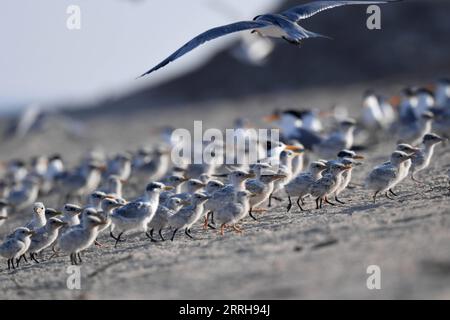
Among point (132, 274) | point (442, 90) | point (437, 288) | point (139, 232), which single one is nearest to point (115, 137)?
point (442, 90)

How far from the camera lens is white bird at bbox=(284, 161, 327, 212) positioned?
989 cm

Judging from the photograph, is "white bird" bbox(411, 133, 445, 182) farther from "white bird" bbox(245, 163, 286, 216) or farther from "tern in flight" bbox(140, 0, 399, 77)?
"tern in flight" bbox(140, 0, 399, 77)

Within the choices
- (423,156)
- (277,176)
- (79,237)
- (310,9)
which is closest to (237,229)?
(277,176)

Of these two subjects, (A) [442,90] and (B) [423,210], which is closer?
(B) [423,210]

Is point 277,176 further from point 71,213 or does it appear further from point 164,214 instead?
point 71,213

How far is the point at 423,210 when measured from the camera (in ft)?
27.0

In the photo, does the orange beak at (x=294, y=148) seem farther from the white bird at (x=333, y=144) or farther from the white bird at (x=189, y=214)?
the white bird at (x=189, y=214)

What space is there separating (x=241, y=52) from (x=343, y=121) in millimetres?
15276

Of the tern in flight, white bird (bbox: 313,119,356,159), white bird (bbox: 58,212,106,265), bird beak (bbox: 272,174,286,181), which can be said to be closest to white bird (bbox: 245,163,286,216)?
bird beak (bbox: 272,174,286,181)

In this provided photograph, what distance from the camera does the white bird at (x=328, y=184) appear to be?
9641 millimetres

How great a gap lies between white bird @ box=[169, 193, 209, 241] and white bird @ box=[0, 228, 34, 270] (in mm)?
1559

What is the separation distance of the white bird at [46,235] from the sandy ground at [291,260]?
0.22 meters

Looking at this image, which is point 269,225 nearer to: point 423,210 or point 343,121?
point 423,210

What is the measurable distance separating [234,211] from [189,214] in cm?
55
